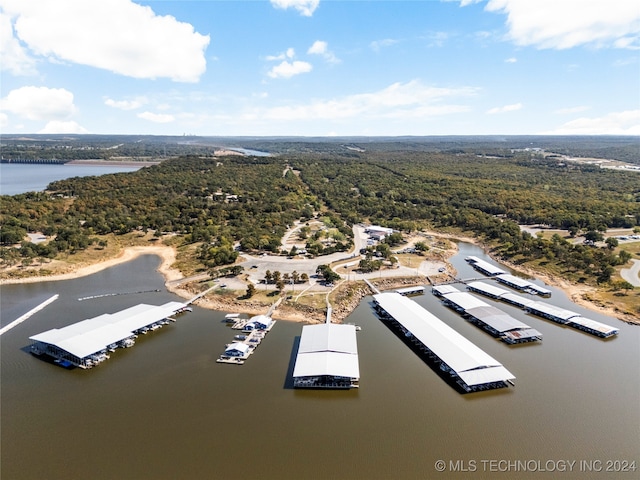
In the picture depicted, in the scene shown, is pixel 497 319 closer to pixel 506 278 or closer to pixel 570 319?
pixel 570 319

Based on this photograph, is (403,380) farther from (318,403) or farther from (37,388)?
(37,388)

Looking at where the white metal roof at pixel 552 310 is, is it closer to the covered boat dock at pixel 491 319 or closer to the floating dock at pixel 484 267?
the covered boat dock at pixel 491 319

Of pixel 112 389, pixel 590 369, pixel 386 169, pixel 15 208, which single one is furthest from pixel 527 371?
pixel 386 169

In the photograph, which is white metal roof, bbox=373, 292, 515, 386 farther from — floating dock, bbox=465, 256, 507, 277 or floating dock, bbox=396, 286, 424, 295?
floating dock, bbox=465, 256, 507, 277

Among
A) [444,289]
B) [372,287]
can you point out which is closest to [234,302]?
[372,287]

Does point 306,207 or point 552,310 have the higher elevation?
point 306,207

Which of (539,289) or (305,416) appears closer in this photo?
(305,416)

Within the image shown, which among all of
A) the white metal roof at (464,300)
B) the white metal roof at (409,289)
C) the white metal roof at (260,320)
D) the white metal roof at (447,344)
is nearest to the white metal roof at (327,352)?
the white metal roof at (260,320)
